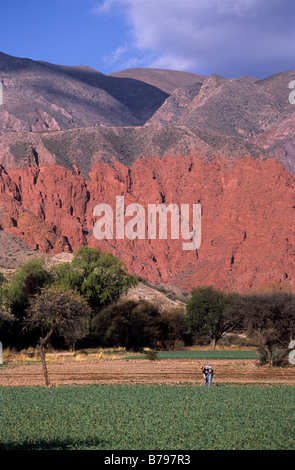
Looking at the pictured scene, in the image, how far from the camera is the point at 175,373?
35.8 metres

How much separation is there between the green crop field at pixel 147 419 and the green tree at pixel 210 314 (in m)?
41.1

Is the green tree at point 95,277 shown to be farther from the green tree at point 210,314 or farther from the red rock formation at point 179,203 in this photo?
the red rock formation at point 179,203

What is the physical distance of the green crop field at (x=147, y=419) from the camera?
526 inches

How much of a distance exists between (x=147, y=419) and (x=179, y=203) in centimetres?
11689

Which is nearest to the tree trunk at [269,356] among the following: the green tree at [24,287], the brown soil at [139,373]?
the brown soil at [139,373]

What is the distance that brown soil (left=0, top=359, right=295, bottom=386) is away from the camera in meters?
31.2

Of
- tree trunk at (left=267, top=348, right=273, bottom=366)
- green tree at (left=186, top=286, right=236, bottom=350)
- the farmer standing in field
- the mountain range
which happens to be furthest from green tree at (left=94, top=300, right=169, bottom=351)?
the mountain range

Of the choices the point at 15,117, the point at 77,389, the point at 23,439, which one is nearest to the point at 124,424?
the point at 23,439

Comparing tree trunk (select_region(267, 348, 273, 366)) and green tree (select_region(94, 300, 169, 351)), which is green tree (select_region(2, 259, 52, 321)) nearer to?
green tree (select_region(94, 300, 169, 351))

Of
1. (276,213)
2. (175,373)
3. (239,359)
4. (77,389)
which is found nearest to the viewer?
(77,389)

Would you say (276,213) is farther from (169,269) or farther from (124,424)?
(124,424)

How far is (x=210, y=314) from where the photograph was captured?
66.6 metres
